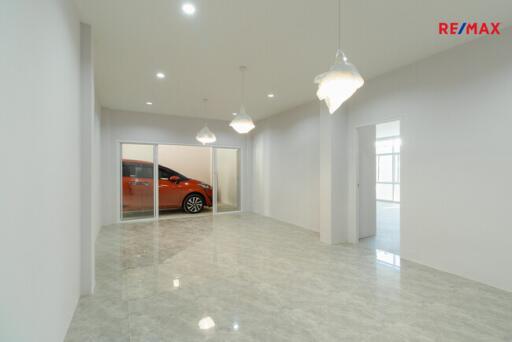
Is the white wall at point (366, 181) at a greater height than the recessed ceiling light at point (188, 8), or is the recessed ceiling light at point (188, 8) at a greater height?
the recessed ceiling light at point (188, 8)

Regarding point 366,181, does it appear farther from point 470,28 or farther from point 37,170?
point 37,170

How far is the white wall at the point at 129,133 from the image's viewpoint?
570 centimetres

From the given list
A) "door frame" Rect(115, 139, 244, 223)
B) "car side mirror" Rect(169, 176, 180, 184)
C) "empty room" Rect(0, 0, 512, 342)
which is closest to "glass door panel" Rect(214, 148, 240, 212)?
"door frame" Rect(115, 139, 244, 223)

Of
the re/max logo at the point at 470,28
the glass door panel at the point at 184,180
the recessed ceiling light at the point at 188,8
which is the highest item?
the recessed ceiling light at the point at 188,8

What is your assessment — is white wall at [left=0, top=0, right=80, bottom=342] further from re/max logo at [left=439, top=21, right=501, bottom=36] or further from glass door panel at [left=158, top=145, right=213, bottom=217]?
glass door panel at [left=158, top=145, right=213, bottom=217]

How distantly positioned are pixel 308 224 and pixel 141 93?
440 cm

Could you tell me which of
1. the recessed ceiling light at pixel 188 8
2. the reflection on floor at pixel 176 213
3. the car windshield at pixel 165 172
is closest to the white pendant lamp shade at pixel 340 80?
the recessed ceiling light at pixel 188 8

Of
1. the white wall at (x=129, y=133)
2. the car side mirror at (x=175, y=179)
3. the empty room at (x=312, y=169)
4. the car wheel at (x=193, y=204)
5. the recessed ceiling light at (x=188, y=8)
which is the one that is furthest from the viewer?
the car wheel at (x=193, y=204)

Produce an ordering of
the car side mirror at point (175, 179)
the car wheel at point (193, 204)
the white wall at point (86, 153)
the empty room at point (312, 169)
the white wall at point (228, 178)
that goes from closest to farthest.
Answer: the empty room at point (312, 169) < the white wall at point (86, 153) < the car side mirror at point (175, 179) < the car wheel at point (193, 204) < the white wall at point (228, 178)

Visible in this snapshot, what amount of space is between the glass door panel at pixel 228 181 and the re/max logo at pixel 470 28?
18.6ft

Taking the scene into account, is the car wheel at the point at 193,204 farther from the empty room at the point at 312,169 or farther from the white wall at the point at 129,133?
the empty room at the point at 312,169

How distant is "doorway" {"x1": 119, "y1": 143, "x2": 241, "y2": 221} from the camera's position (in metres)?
6.09

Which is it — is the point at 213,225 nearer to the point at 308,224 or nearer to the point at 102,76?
the point at 308,224

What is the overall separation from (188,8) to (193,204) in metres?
5.35
